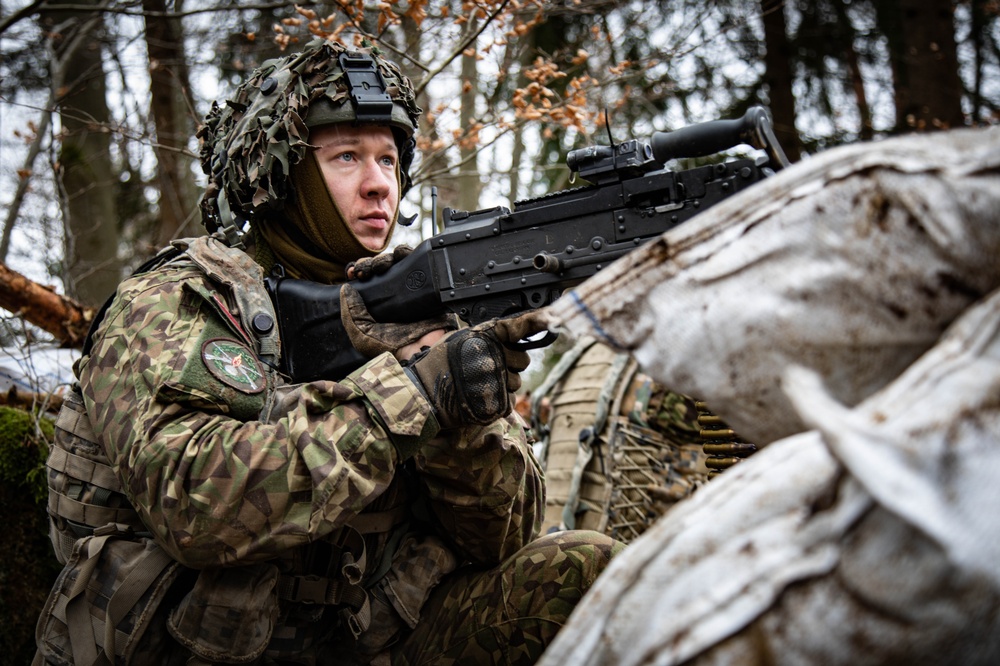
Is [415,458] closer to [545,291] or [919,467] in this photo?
[545,291]

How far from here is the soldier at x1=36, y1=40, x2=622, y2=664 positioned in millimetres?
2113

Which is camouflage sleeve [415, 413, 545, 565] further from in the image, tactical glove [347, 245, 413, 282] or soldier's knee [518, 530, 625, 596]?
tactical glove [347, 245, 413, 282]

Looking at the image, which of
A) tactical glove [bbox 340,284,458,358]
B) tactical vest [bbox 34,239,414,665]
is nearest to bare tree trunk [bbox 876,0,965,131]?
tactical glove [bbox 340,284,458,358]

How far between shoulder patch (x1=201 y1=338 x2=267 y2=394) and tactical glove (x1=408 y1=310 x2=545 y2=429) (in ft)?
1.45

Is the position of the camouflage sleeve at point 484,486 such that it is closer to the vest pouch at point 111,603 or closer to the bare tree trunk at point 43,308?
the vest pouch at point 111,603

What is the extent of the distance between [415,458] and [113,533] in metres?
0.90

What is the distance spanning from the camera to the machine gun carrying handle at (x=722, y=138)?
191 centimetres

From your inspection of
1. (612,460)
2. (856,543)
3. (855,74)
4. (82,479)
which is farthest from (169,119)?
(856,543)

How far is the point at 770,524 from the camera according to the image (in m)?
1.16

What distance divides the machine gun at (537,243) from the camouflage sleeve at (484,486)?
0.38 meters

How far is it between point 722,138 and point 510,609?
1617mm

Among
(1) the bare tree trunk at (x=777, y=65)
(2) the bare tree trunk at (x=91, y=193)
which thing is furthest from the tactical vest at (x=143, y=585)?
(1) the bare tree trunk at (x=777, y=65)

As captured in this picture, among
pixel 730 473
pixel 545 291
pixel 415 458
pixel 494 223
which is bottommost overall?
pixel 415 458

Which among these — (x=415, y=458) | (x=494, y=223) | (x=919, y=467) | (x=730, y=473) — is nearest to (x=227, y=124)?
(x=494, y=223)
